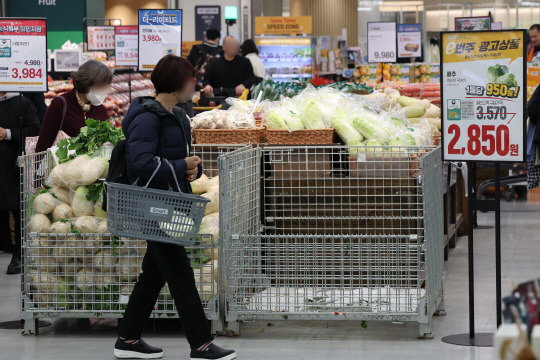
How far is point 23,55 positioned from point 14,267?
1829 millimetres

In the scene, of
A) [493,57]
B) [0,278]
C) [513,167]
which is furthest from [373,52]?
[493,57]

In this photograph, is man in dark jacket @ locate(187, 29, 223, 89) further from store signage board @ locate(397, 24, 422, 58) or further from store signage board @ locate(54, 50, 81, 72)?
store signage board @ locate(397, 24, 422, 58)

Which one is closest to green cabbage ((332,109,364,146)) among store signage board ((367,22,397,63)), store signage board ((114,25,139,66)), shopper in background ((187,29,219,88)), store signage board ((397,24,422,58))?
store signage board ((114,25,139,66))

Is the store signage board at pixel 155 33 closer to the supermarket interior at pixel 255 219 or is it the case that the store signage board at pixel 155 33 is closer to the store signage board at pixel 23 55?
the supermarket interior at pixel 255 219

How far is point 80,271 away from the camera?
505 centimetres

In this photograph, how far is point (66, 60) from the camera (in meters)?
12.2

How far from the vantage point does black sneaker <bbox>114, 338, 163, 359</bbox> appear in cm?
459

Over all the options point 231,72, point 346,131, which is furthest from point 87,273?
point 231,72

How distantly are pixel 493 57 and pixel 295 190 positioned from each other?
5.11ft

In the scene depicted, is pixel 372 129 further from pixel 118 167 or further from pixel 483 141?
pixel 118 167

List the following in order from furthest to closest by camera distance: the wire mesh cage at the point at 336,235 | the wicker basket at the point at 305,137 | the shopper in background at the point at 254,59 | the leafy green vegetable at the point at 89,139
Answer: the shopper in background at the point at 254,59 → the wicker basket at the point at 305,137 → the leafy green vegetable at the point at 89,139 → the wire mesh cage at the point at 336,235

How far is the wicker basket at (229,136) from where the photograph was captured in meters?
5.66

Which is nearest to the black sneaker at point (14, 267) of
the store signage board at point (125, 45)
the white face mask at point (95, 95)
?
the white face mask at point (95, 95)

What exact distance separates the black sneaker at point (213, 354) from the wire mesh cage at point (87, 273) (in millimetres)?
505
